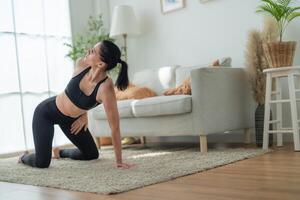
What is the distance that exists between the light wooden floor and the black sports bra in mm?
667

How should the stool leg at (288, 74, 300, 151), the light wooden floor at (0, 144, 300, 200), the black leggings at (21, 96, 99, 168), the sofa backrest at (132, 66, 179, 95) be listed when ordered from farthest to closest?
the sofa backrest at (132, 66, 179, 95), the stool leg at (288, 74, 300, 151), the black leggings at (21, 96, 99, 168), the light wooden floor at (0, 144, 300, 200)

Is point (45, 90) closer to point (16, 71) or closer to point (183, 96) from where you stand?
point (16, 71)

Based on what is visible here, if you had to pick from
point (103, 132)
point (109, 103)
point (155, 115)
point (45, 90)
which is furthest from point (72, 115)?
point (45, 90)

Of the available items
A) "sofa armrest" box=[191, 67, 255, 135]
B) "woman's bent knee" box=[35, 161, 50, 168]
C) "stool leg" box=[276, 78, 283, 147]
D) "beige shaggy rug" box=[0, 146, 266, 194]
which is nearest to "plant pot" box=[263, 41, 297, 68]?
"stool leg" box=[276, 78, 283, 147]

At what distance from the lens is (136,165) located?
277 cm

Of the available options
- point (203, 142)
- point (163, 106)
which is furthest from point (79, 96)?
point (203, 142)

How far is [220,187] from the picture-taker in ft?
6.31

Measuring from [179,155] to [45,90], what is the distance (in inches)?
86.7

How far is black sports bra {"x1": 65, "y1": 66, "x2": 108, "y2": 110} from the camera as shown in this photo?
2.67 m

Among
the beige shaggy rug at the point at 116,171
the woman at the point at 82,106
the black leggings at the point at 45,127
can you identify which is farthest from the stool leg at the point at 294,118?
the black leggings at the point at 45,127

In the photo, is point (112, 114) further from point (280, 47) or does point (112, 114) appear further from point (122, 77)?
point (280, 47)

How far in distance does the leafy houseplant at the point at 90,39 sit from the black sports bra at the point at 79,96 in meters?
1.93

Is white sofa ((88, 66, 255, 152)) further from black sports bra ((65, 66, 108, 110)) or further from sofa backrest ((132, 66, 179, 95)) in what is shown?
black sports bra ((65, 66, 108, 110))

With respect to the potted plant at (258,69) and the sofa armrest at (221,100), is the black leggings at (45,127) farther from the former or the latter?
the potted plant at (258,69)
